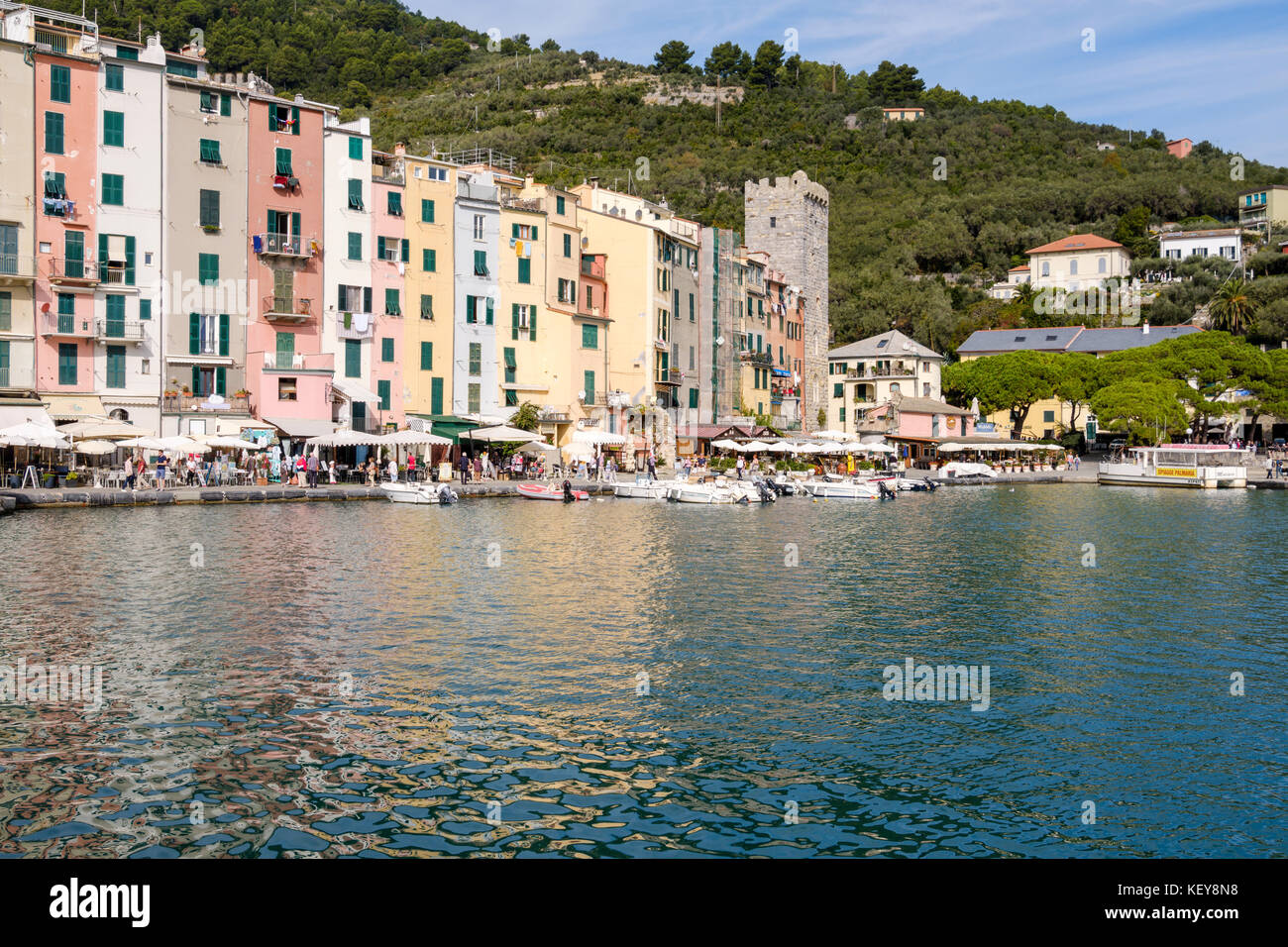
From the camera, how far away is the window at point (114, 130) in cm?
5547

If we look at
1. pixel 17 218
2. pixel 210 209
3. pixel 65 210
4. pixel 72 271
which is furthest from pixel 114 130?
pixel 72 271

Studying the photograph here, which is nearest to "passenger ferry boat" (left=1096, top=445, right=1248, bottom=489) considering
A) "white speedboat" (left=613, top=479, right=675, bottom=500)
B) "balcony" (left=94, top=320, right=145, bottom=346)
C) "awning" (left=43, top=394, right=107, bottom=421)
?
"white speedboat" (left=613, top=479, right=675, bottom=500)

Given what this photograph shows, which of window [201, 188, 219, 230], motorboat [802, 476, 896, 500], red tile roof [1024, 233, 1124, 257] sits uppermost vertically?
red tile roof [1024, 233, 1124, 257]

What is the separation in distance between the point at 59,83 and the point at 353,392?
20.6 metres

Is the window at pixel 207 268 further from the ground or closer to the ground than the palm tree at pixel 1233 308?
closer to the ground

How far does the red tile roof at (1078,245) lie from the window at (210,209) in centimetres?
11188

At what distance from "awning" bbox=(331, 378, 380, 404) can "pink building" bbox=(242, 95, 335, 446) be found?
851 millimetres

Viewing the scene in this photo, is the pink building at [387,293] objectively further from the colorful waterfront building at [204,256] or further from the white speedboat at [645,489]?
the white speedboat at [645,489]

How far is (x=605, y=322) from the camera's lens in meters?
76.6

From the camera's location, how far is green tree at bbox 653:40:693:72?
191250 mm

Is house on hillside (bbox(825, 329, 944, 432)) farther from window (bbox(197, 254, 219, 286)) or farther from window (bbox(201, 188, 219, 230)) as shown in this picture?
window (bbox(201, 188, 219, 230))

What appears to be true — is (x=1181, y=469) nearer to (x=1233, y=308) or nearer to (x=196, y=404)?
(x=1233, y=308)

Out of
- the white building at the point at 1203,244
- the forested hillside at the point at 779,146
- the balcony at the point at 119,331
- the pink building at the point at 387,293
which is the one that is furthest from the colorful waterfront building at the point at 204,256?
the white building at the point at 1203,244
